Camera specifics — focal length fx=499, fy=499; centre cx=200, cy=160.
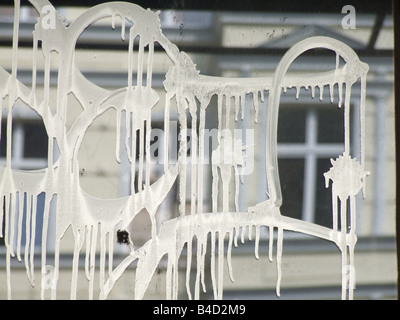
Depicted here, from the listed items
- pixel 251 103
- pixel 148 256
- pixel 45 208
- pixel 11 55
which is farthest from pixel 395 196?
pixel 11 55

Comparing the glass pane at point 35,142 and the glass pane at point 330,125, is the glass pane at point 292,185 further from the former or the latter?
the glass pane at point 35,142

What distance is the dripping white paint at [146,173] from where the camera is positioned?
6.91 ft

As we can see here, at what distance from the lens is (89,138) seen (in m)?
2.12

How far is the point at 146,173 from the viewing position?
212cm

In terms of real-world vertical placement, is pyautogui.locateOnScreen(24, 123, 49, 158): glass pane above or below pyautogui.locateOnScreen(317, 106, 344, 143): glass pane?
below

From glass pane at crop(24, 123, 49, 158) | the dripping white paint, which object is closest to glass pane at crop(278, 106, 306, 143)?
the dripping white paint

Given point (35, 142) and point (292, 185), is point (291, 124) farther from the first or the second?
point (35, 142)

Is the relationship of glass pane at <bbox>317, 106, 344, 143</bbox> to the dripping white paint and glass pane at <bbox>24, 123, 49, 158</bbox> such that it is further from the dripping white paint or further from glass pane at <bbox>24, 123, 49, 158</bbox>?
glass pane at <bbox>24, 123, 49, 158</bbox>

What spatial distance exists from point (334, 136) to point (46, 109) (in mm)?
1239

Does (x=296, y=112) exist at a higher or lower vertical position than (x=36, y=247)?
higher

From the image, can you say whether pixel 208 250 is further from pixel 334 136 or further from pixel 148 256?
pixel 334 136

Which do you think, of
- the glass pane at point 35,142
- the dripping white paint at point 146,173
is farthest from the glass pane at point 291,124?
the glass pane at point 35,142

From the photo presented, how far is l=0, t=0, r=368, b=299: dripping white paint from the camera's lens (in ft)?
6.91

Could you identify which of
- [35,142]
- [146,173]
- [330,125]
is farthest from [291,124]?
[35,142]
